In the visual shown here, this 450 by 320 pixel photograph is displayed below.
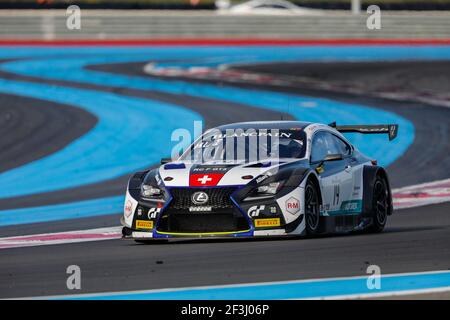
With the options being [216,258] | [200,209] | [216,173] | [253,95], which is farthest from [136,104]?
[216,258]

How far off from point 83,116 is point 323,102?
5.74 m

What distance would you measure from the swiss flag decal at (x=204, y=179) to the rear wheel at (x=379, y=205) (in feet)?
6.98

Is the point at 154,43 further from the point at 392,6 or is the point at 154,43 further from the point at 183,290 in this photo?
the point at 183,290

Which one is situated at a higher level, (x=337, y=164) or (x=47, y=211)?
(x=337, y=164)

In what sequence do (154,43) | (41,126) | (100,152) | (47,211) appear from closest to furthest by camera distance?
(47,211) < (100,152) < (41,126) < (154,43)

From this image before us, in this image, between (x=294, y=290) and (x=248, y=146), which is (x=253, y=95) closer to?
(x=248, y=146)

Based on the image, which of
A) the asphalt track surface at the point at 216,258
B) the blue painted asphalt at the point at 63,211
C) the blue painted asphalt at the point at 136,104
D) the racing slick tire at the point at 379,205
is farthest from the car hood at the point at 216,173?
the blue painted asphalt at the point at 63,211

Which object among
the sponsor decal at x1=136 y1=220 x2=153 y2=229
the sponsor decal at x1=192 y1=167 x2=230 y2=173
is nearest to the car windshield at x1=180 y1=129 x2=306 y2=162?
the sponsor decal at x1=192 y1=167 x2=230 y2=173

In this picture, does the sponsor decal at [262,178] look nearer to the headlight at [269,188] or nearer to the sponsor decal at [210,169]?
the headlight at [269,188]

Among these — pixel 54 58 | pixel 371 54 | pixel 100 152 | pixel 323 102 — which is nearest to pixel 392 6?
pixel 371 54

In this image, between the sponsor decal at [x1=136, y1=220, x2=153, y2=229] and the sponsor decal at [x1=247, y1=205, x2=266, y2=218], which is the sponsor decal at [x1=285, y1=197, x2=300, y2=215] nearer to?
the sponsor decal at [x1=247, y1=205, x2=266, y2=218]

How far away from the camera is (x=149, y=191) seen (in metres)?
12.0

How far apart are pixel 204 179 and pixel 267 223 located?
73 cm

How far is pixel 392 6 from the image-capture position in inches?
1907
